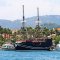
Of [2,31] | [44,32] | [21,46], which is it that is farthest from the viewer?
[2,31]

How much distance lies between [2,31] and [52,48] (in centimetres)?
5061

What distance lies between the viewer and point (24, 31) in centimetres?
16025

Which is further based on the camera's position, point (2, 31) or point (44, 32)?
point (2, 31)

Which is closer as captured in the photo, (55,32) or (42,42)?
(42,42)

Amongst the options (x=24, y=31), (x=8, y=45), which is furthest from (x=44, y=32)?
(x=8, y=45)

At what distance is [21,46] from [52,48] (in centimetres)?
1154

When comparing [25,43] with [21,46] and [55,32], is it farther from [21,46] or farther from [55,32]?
[55,32]

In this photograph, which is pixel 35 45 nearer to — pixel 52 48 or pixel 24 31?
pixel 52 48

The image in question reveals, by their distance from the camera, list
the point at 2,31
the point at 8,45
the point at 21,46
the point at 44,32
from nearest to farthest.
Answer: the point at 21,46 → the point at 8,45 → the point at 44,32 → the point at 2,31

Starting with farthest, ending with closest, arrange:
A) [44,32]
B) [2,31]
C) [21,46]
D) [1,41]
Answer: [2,31], [44,32], [1,41], [21,46]

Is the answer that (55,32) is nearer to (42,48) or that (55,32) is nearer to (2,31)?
(2,31)

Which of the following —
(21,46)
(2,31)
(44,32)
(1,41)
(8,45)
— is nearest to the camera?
(21,46)

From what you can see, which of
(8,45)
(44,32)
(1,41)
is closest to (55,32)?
(44,32)

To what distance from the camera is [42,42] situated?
122m
